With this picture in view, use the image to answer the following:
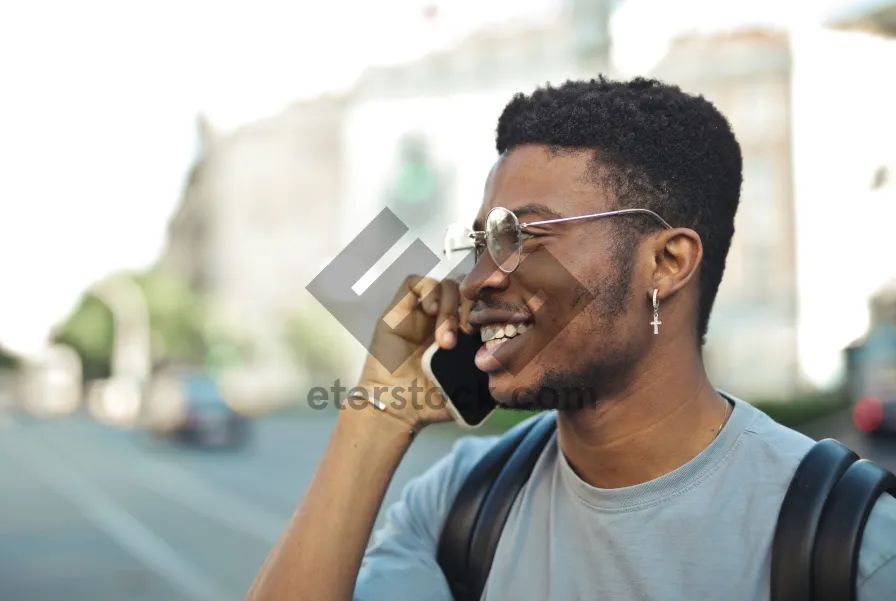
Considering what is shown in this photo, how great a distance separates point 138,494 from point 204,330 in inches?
1676

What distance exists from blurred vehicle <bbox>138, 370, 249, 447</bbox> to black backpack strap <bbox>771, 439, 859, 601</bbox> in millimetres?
19241

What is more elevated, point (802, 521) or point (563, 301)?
point (563, 301)

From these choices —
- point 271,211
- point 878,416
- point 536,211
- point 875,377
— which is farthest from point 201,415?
point 271,211

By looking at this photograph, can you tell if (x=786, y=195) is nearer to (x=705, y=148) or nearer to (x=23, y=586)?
(x=23, y=586)

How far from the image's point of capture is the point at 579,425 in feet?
6.42

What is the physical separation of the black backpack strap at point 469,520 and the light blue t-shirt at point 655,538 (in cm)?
4

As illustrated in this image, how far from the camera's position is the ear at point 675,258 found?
197 centimetres

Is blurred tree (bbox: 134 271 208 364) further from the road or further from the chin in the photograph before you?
the chin

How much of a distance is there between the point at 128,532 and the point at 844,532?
10.6 metres

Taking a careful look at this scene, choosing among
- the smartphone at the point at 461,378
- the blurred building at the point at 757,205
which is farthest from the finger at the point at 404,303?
the blurred building at the point at 757,205

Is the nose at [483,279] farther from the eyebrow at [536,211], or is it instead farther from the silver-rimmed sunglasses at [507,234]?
the eyebrow at [536,211]

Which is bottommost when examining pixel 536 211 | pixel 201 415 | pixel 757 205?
pixel 201 415

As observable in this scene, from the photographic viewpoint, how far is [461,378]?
2141 millimetres

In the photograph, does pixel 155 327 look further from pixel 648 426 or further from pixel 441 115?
pixel 648 426
